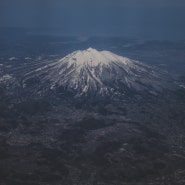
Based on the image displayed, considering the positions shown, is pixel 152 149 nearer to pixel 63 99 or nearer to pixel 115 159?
pixel 115 159

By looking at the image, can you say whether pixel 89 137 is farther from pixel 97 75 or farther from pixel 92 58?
pixel 92 58

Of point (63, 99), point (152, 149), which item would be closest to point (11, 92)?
point (63, 99)

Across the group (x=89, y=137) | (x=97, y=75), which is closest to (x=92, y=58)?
(x=97, y=75)

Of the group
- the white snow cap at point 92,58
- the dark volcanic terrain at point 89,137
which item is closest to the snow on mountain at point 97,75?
the white snow cap at point 92,58

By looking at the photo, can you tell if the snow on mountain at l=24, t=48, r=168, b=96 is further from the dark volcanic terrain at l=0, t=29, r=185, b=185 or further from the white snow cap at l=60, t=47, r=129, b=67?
the dark volcanic terrain at l=0, t=29, r=185, b=185

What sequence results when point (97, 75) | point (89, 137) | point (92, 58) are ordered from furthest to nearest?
point (92, 58) → point (97, 75) → point (89, 137)

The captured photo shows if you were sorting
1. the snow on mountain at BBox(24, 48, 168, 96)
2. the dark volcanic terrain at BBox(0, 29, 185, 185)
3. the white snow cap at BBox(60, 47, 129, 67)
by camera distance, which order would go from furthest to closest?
the white snow cap at BBox(60, 47, 129, 67) < the snow on mountain at BBox(24, 48, 168, 96) < the dark volcanic terrain at BBox(0, 29, 185, 185)

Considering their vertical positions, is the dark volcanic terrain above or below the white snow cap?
below

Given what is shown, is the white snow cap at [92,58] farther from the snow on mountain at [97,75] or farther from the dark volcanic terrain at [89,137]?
the dark volcanic terrain at [89,137]

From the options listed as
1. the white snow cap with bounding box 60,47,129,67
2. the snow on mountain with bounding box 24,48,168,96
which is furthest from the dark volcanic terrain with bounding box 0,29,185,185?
the white snow cap with bounding box 60,47,129,67
